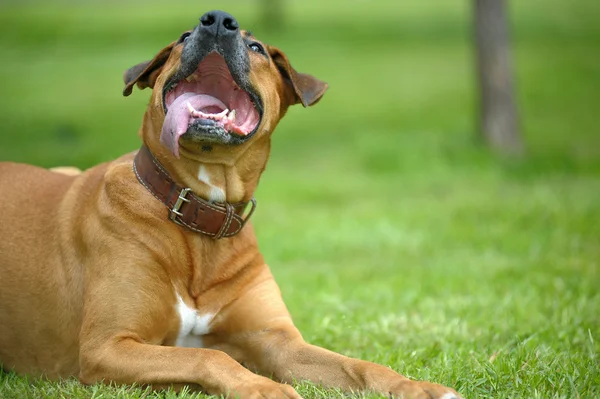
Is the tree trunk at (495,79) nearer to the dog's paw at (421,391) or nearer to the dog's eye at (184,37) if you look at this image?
the dog's eye at (184,37)

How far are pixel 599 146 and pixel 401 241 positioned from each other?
7.69 metres

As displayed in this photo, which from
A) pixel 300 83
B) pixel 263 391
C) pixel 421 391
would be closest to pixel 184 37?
pixel 300 83

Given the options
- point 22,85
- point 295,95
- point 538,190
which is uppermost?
point 295,95

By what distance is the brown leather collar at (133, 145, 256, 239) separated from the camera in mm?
4430

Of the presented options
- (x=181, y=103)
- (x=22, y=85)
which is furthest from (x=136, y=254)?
(x=22, y=85)

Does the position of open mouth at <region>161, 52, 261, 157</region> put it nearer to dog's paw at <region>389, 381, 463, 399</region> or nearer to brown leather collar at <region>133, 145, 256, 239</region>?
brown leather collar at <region>133, 145, 256, 239</region>

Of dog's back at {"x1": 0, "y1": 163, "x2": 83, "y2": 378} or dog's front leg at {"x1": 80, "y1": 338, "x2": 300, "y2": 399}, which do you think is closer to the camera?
dog's front leg at {"x1": 80, "y1": 338, "x2": 300, "y2": 399}

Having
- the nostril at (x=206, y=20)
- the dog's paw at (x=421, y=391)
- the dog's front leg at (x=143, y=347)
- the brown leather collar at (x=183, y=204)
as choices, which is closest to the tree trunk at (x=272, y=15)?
the nostril at (x=206, y=20)

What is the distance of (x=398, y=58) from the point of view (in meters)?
24.2

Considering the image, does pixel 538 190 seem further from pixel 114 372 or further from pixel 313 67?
pixel 313 67

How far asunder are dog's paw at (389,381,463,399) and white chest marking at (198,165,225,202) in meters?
1.36

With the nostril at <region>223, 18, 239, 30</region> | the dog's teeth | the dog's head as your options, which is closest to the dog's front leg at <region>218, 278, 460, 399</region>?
the dog's head

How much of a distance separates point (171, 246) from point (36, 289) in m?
0.78

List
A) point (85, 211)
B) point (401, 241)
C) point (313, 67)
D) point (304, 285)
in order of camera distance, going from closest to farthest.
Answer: point (85, 211) → point (304, 285) → point (401, 241) → point (313, 67)
